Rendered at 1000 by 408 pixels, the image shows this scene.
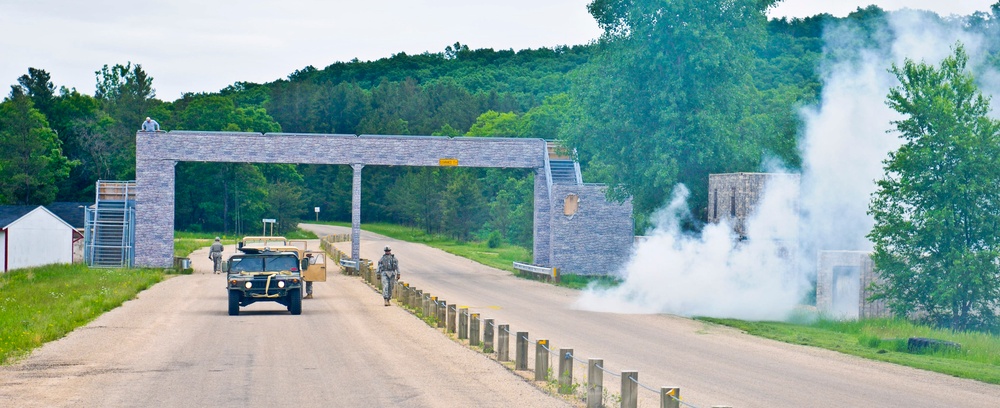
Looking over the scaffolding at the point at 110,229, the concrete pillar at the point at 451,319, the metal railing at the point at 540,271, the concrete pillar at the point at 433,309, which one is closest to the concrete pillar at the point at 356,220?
the metal railing at the point at 540,271

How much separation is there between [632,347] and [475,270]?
41510mm

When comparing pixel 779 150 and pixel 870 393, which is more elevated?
pixel 779 150

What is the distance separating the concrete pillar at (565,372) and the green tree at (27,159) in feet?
325

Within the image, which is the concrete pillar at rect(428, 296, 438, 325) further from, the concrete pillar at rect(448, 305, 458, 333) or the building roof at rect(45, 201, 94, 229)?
the building roof at rect(45, 201, 94, 229)

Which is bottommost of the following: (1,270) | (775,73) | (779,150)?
(1,270)

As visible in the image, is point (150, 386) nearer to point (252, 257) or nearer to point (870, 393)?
point (870, 393)

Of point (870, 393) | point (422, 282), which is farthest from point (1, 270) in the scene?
point (870, 393)

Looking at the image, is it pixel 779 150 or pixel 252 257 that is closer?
pixel 252 257

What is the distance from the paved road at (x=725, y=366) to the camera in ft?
64.6

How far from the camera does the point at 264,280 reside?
114 feet

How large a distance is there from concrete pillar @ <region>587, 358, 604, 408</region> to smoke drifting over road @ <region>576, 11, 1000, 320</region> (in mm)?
20956

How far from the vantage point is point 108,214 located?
6788cm

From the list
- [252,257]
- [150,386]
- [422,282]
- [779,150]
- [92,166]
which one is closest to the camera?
[150,386]

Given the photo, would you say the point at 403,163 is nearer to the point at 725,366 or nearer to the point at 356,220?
the point at 356,220
